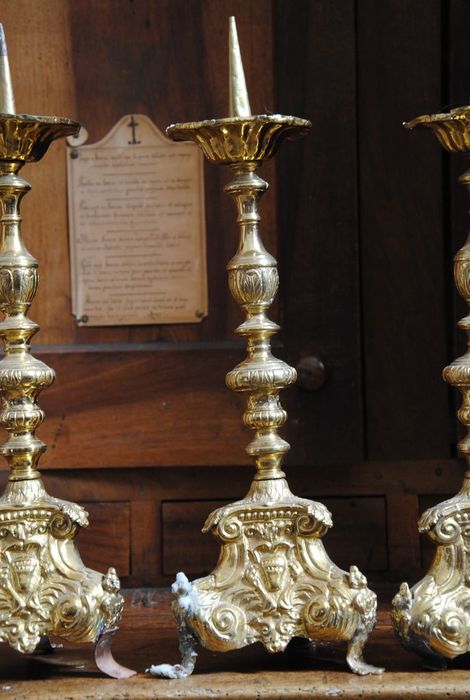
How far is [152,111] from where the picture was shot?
1.75 m

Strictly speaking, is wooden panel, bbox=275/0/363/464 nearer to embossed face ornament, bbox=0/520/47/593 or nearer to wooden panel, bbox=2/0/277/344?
wooden panel, bbox=2/0/277/344

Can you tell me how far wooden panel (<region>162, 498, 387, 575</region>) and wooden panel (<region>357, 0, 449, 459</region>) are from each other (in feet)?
0.27

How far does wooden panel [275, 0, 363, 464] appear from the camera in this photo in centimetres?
171

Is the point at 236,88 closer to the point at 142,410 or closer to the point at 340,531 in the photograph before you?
the point at 142,410

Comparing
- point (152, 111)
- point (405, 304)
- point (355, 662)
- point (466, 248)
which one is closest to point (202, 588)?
point (355, 662)

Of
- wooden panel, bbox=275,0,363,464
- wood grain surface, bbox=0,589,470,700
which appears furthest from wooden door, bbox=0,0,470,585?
wood grain surface, bbox=0,589,470,700

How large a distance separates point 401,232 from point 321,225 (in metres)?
0.11

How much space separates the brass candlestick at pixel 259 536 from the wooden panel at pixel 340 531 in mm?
456

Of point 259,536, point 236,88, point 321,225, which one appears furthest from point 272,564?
point 321,225

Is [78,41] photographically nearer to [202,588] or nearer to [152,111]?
[152,111]

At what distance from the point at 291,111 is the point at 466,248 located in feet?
1.56

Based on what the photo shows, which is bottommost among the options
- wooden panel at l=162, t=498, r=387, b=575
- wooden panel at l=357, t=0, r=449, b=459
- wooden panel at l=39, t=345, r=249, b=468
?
wooden panel at l=162, t=498, r=387, b=575

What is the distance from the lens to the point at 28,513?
1.32 m

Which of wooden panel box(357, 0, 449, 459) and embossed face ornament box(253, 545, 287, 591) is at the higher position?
wooden panel box(357, 0, 449, 459)
